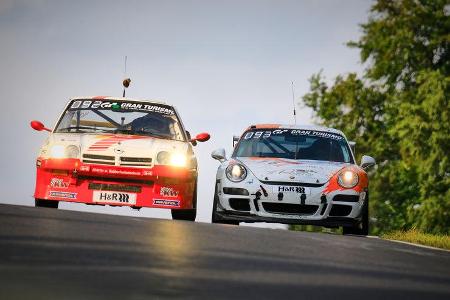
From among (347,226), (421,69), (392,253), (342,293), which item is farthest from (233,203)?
(421,69)

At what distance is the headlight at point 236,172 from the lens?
45.9 feet

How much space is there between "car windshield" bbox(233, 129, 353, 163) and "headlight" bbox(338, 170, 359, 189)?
102cm

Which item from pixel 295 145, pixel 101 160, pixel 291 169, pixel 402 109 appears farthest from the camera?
pixel 402 109

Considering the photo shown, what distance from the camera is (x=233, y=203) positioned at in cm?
1393

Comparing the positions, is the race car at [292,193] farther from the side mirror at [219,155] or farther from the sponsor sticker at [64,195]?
the sponsor sticker at [64,195]

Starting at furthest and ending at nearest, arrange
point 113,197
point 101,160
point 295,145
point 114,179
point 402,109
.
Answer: point 402,109, point 295,145, point 101,160, point 114,179, point 113,197

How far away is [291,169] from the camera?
1402 cm

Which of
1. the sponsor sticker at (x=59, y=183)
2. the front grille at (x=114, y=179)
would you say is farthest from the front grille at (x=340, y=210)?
the sponsor sticker at (x=59, y=183)

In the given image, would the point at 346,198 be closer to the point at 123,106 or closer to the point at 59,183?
the point at 123,106

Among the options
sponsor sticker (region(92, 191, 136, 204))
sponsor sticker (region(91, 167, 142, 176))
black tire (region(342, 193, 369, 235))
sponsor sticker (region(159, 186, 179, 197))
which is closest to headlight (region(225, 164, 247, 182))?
sponsor sticker (region(159, 186, 179, 197))

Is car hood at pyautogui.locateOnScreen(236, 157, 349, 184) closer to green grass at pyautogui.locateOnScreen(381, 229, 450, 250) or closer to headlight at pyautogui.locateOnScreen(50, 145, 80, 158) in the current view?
green grass at pyautogui.locateOnScreen(381, 229, 450, 250)

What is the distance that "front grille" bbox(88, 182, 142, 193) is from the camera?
13742mm

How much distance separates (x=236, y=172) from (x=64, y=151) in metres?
2.27

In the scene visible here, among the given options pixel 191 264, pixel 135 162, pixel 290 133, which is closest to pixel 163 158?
pixel 135 162
